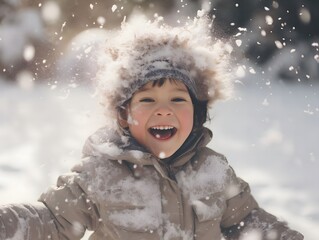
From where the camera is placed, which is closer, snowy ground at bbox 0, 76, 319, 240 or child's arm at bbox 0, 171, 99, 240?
child's arm at bbox 0, 171, 99, 240

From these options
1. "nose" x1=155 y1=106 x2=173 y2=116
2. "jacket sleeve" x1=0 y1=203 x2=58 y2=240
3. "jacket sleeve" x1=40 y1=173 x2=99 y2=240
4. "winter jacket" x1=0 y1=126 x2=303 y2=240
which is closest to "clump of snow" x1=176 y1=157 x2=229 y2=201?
"winter jacket" x1=0 y1=126 x2=303 y2=240

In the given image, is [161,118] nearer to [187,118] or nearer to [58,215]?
[187,118]

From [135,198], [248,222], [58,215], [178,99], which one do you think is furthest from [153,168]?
[248,222]

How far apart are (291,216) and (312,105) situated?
A: 12.2ft

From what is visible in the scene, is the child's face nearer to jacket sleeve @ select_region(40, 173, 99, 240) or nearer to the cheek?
the cheek

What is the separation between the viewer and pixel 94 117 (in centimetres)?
270

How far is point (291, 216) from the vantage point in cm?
379

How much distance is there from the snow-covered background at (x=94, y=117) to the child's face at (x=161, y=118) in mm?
254

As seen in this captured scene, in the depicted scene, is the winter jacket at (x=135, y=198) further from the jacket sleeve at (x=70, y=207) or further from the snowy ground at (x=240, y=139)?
the snowy ground at (x=240, y=139)

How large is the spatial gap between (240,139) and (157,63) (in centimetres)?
334

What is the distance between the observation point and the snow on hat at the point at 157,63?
8.15ft

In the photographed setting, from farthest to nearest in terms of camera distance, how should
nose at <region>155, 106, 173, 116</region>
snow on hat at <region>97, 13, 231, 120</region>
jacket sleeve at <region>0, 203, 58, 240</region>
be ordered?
snow on hat at <region>97, 13, 231, 120</region> → nose at <region>155, 106, 173, 116</region> → jacket sleeve at <region>0, 203, 58, 240</region>

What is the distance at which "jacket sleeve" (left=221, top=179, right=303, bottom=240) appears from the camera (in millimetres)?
2570

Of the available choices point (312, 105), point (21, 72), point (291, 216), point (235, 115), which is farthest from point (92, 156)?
point (21, 72)
